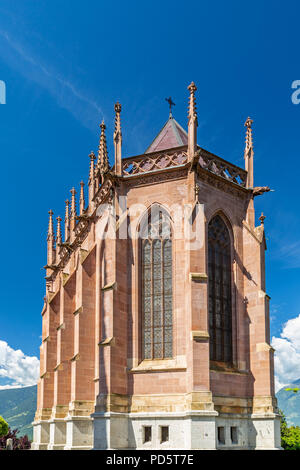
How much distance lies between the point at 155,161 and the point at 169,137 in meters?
3.91

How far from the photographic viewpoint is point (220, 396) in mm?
27266

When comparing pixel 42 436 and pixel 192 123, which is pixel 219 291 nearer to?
pixel 192 123

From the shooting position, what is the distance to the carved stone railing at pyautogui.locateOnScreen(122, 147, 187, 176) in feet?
98.9

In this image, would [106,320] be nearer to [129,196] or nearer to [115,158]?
[129,196]

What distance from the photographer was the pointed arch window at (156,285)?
92.6 feet

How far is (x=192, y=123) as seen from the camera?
96.7 feet

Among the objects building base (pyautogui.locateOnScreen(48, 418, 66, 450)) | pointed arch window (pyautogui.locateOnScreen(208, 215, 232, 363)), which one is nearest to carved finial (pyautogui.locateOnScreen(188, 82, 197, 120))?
pointed arch window (pyautogui.locateOnScreen(208, 215, 232, 363))

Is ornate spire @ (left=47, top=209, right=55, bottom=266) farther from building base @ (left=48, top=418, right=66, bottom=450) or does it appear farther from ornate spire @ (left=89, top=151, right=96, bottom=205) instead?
building base @ (left=48, top=418, right=66, bottom=450)

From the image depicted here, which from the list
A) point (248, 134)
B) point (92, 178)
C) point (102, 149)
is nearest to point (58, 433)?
point (92, 178)

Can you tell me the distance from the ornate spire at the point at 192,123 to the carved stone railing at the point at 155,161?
2.46ft

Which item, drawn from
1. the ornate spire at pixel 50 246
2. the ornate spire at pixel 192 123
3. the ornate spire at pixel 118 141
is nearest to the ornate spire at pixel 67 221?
the ornate spire at pixel 50 246

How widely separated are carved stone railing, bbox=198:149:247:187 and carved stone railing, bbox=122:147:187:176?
116 centimetres

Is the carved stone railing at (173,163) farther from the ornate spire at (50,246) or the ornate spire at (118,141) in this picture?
the ornate spire at (50,246)
